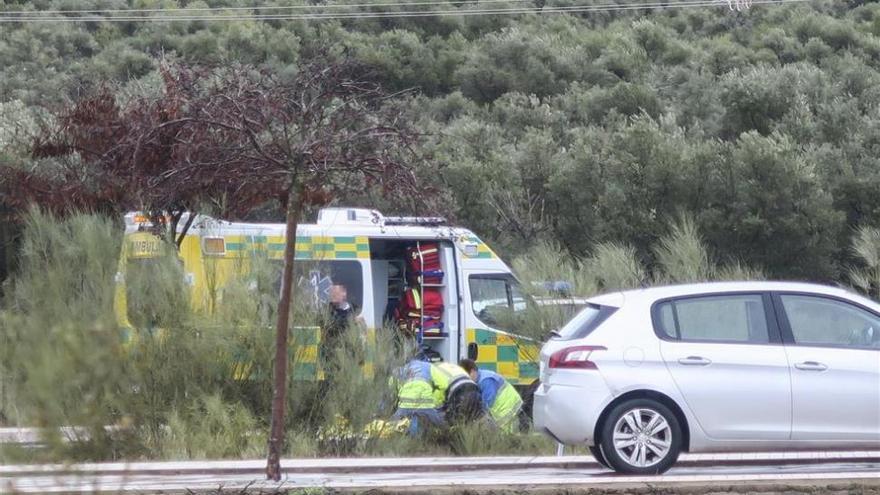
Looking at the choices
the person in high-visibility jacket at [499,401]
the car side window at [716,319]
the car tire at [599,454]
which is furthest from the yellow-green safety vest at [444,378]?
the car side window at [716,319]

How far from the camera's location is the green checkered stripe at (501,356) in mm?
15414

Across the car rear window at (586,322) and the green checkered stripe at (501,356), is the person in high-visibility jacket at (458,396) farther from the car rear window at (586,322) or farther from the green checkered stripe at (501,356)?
the green checkered stripe at (501,356)

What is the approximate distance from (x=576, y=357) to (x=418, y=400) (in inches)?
117

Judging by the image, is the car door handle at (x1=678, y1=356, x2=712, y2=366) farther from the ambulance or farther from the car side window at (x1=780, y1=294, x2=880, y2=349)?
the ambulance

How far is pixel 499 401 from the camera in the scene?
12875 millimetres

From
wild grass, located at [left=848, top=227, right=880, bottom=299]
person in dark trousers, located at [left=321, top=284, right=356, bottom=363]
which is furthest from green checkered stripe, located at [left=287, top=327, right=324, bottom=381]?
wild grass, located at [left=848, top=227, right=880, bottom=299]

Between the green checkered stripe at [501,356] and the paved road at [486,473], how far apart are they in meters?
3.87

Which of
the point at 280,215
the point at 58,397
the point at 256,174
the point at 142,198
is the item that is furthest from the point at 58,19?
the point at 58,397

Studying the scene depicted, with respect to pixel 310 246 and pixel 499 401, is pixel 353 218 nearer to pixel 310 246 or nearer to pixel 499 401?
pixel 310 246

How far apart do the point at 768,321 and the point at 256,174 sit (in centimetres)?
423

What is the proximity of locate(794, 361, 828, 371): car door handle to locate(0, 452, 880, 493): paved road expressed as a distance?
2.69ft

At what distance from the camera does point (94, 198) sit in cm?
1797

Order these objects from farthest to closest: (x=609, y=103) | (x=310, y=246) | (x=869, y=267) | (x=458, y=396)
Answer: (x=609, y=103)
(x=869, y=267)
(x=310, y=246)
(x=458, y=396)

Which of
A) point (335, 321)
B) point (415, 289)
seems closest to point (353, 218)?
point (415, 289)
